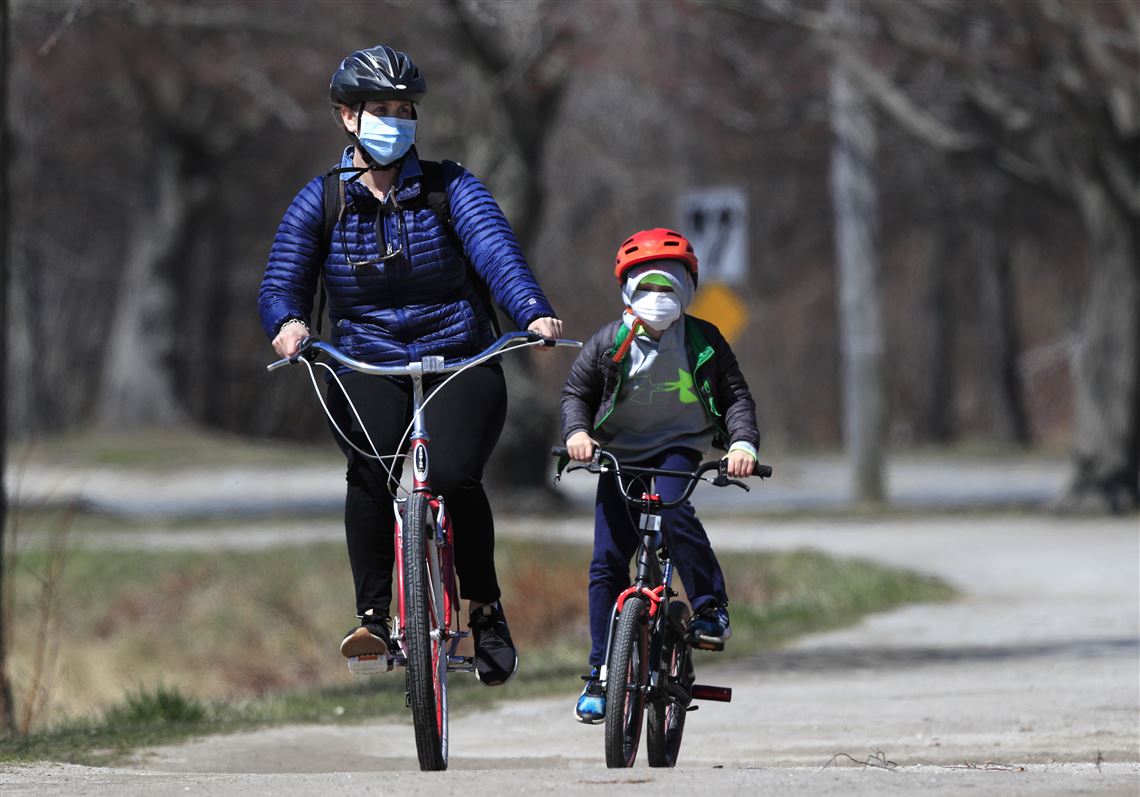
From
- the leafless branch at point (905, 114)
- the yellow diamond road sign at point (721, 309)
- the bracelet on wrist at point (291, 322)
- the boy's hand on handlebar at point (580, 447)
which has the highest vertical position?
the leafless branch at point (905, 114)

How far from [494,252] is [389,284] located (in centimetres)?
32

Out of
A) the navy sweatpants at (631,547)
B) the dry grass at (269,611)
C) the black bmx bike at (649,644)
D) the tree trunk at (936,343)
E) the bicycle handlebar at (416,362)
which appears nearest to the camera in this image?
the bicycle handlebar at (416,362)

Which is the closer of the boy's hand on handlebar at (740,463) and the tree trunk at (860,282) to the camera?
the boy's hand on handlebar at (740,463)

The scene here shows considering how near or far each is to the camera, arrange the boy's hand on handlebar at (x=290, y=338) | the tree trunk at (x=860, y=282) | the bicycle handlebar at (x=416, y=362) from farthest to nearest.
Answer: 1. the tree trunk at (x=860, y=282)
2. the boy's hand on handlebar at (x=290, y=338)
3. the bicycle handlebar at (x=416, y=362)

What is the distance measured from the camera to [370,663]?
638 cm

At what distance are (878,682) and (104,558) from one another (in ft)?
26.6

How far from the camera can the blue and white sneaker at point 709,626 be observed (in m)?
6.73

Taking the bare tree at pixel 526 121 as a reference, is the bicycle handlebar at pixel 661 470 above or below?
below

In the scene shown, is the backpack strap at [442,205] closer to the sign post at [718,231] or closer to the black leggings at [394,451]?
the black leggings at [394,451]

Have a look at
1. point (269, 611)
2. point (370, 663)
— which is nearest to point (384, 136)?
point (370, 663)

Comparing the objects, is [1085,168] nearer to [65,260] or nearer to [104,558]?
[104,558]

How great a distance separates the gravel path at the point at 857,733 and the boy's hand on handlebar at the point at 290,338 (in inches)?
46.4

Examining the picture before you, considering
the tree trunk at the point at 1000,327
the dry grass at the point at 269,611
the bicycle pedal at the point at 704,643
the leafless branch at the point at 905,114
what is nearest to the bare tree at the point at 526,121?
the leafless branch at the point at 905,114

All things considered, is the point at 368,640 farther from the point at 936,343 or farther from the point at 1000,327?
the point at 936,343
